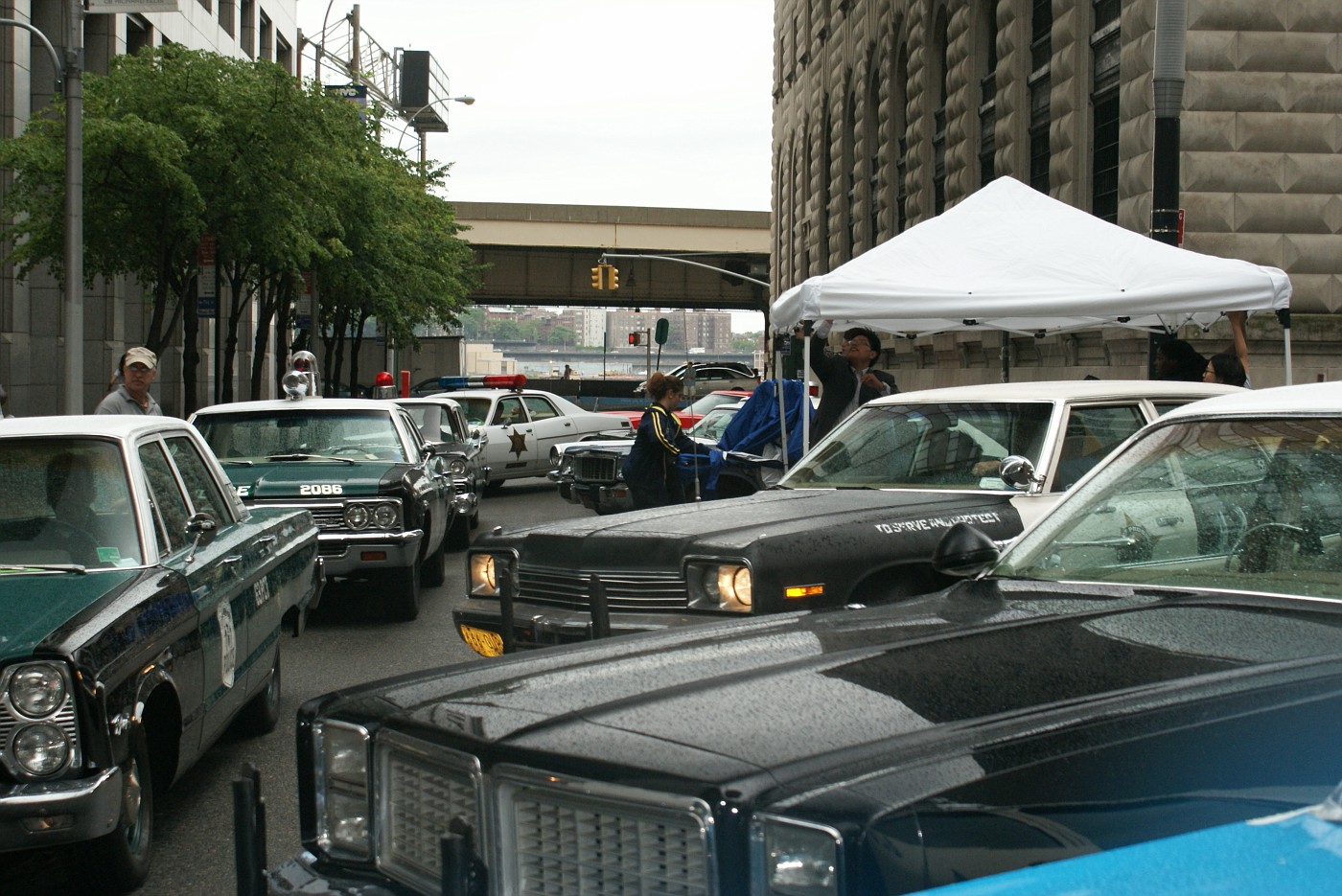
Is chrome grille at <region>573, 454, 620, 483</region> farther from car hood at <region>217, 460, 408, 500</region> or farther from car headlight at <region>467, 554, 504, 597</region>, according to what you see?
car headlight at <region>467, 554, 504, 597</region>

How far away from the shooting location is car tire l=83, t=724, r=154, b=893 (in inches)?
176

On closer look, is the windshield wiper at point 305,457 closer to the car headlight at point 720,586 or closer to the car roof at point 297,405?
the car roof at point 297,405

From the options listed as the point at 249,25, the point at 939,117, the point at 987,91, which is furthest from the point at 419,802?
the point at 249,25

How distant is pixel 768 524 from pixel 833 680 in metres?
3.44

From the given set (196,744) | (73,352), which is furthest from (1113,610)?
(73,352)

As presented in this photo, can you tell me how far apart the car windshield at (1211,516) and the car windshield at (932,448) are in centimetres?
302

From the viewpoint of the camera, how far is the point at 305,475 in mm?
10250

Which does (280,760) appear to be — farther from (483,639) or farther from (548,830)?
(548,830)

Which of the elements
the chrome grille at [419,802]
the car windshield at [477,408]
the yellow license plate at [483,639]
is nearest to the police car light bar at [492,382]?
the car windshield at [477,408]

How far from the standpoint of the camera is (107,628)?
14.8ft

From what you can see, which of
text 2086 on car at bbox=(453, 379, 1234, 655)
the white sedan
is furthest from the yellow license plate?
the white sedan

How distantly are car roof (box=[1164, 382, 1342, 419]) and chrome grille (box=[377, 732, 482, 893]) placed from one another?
226 cm

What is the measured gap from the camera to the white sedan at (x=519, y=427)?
21.5m

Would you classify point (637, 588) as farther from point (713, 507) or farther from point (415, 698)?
point (415, 698)
